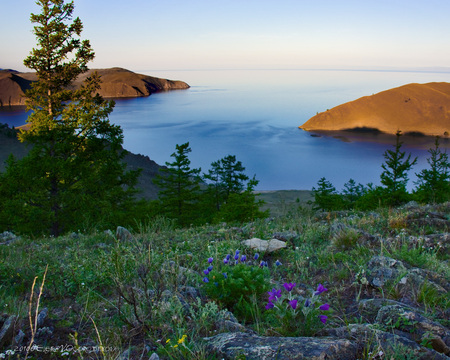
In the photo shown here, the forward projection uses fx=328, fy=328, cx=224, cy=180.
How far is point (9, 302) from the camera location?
114 inches

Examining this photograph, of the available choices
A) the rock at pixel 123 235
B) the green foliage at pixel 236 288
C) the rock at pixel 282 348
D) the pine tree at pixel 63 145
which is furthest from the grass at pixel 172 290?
the pine tree at pixel 63 145

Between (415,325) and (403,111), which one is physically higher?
(403,111)

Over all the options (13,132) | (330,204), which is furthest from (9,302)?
(13,132)

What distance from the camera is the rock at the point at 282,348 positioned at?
1.83m

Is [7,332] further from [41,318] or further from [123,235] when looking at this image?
[123,235]

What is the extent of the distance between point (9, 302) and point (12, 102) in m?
156

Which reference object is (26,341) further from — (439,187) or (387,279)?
(439,187)

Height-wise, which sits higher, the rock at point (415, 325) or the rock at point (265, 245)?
the rock at point (415, 325)

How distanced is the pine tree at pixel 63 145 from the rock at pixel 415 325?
16448mm

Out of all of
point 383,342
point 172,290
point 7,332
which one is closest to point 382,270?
point 383,342

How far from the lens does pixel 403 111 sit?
3590 inches

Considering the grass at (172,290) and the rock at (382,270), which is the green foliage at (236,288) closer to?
the grass at (172,290)

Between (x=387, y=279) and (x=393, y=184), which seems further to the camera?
(x=393, y=184)

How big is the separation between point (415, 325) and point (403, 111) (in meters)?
103
